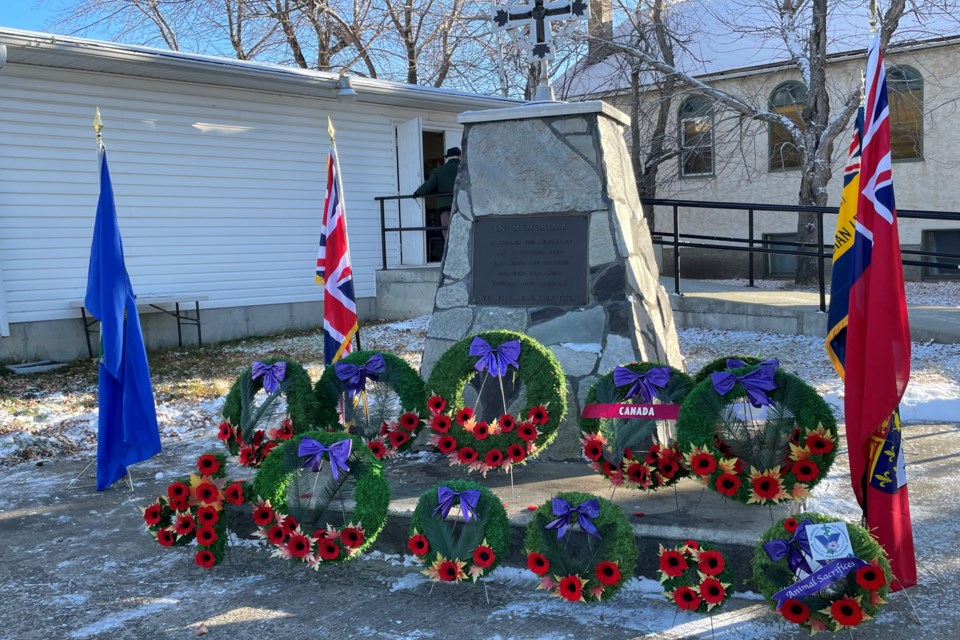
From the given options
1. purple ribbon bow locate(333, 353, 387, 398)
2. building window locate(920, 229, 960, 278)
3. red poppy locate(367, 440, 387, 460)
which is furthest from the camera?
building window locate(920, 229, 960, 278)

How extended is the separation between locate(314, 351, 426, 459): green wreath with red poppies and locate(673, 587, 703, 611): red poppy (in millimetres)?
1840

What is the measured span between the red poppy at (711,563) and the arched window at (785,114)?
594 inches

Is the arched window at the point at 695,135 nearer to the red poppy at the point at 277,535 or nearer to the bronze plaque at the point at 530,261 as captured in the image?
the bronze plaque at the point at 530,261

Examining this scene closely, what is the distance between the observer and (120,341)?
5.02 meters

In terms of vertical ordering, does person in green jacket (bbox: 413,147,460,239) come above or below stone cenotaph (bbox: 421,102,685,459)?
above

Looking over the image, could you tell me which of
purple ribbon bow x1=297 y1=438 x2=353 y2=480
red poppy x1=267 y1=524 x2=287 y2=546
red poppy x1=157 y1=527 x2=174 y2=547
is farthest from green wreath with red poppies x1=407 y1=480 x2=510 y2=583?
red poppy x1=157 y1=527 x2=174 y2=547

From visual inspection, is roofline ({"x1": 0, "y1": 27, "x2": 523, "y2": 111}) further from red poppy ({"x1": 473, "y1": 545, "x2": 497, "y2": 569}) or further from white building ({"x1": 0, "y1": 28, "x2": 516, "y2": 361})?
red poppy ({"x1": 473, "y1": 545, "x2": 497, "y2": 569})

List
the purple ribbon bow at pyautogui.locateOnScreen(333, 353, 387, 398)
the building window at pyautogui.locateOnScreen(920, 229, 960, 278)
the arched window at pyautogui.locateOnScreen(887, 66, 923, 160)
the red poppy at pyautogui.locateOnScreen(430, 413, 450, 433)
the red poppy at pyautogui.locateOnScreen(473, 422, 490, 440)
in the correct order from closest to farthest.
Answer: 1. the red poppy at pyautogui.locateOnScreen(473, 422, 490, 440)
2. the red poppy at pyautogui.locateOnScreen(430, 413, 450, 433)
3. the purple ribbon bow at pyautogui.locateOnScreen(333, 353, 387, 398)
4. the arched window at pyautogui.locateOnScreen(887, 66, 923, 160)
5. the building window at pyautogui.locateOnScreen(920, 229, 960, 278)

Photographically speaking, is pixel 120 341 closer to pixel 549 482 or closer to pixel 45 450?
pixel 45 450

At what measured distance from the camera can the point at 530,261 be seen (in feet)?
16.9

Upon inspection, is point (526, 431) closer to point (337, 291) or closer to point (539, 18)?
point (337, 291)

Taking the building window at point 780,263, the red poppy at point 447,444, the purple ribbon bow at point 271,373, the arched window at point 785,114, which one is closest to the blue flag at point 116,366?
the purple ribbon bow at point 271,373

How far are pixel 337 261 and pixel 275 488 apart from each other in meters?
2.66

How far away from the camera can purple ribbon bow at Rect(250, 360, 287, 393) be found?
4.54 m
